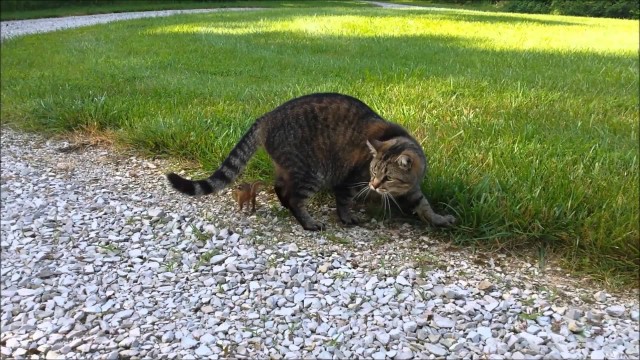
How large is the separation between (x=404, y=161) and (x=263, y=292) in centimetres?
99

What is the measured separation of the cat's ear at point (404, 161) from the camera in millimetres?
2842

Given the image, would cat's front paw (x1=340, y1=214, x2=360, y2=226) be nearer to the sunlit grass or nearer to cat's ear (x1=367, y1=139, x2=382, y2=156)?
cat's ear (x1=367, y1=139, x2=382, y2=156)

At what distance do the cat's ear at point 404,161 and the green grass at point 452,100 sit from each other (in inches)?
14.5

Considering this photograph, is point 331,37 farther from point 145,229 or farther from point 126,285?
point 126,285

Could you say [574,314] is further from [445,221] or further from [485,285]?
[445,221]

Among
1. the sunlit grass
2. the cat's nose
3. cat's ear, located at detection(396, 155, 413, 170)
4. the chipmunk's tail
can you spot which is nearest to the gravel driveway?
the chipmunk's tail

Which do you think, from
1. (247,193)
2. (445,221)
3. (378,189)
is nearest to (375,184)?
(378,189)

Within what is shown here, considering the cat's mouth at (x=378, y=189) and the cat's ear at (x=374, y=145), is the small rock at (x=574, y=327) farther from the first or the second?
the cat's ear at (x=374, y=145)

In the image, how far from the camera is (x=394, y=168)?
290 centimetres

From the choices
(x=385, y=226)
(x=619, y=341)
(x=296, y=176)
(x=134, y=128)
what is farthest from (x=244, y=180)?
(x=619, y=341)

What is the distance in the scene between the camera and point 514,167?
3.22m

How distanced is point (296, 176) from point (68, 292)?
1271 mm

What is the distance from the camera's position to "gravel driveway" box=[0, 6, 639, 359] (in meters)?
2.14

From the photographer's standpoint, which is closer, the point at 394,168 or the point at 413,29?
the point at 394,168
